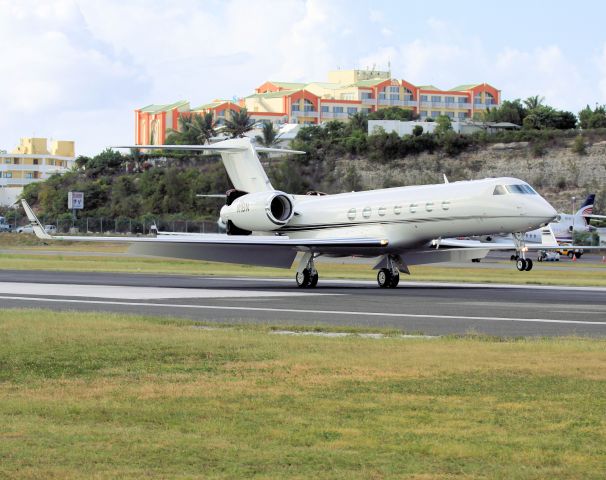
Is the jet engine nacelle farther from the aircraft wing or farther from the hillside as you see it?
the hillside

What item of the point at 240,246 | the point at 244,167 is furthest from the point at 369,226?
the point at 244,167

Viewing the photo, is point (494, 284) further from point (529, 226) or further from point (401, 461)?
point (401, 461)

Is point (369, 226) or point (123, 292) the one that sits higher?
point (369, 226)

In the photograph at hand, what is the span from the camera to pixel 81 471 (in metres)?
8.41

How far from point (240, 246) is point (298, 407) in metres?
23.5

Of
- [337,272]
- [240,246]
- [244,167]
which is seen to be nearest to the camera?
[240,246]

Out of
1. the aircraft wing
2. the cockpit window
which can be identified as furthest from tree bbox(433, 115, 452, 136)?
the cockpit window

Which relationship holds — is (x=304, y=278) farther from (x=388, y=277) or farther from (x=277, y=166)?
(x=277, y=166)

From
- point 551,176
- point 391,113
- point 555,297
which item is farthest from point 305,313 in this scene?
point 391,113

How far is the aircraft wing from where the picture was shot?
113 feet

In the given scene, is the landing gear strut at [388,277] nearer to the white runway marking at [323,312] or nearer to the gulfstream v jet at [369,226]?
the gulfstream v jet at [369,226]

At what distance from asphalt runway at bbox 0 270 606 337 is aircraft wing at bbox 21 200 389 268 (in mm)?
1027

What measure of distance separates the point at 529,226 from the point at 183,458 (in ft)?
80.5

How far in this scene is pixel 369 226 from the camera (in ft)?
116
